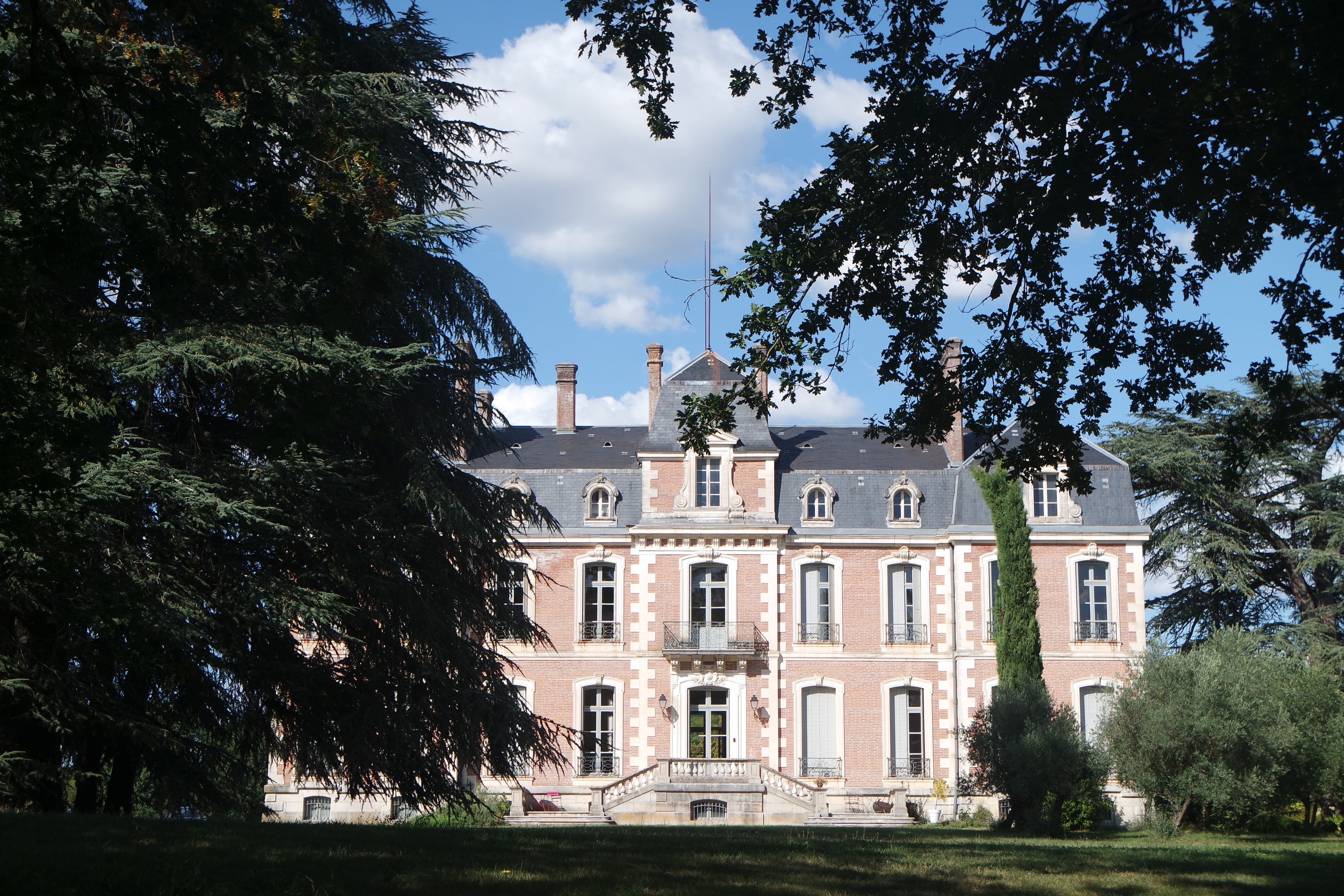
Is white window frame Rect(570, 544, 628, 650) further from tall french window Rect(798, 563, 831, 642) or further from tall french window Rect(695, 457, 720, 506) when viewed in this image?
tall french window Rect(798, 563, 831, 642)

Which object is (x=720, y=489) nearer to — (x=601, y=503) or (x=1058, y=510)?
(x=601, y=503)

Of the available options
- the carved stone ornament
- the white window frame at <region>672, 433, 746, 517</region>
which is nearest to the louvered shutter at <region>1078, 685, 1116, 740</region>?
the white window frame at <region>672, 433, 746, 517</region>

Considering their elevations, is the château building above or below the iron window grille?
above

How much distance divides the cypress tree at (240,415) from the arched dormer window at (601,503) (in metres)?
14.7

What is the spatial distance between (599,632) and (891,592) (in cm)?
704

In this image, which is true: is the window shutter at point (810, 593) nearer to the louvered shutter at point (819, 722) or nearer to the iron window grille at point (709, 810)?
the louvered shutter at point (819, 722)

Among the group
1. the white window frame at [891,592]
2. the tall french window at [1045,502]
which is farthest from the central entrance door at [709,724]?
the tall french window at [1045,502]

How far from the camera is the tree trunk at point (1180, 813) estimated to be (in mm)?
20688

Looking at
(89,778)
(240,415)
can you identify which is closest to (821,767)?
(89,778)

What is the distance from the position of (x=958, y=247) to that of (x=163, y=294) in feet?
19.8

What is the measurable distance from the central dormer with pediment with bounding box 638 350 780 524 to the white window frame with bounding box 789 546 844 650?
4.10 feet

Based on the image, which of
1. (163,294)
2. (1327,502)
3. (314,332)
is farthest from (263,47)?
(1327,502)

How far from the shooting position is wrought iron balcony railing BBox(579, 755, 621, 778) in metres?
28.7

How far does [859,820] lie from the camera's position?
82.9 feet
